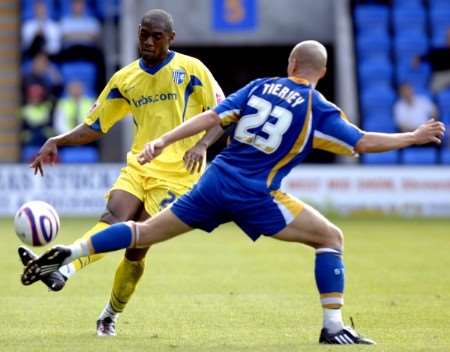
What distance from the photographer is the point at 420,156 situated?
Result: 23234mm

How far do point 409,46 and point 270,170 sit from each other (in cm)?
1816

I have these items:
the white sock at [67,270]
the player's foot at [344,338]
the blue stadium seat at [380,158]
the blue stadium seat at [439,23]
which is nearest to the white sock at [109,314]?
the white sock at [67,270]

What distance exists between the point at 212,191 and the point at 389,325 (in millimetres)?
2076

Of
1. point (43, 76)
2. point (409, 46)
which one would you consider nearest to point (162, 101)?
point (43, 76)

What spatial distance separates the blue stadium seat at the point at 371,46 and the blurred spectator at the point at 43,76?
6.31 m

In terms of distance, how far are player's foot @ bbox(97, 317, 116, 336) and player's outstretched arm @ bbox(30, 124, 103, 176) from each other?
121cm

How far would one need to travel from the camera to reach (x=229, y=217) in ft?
25.6

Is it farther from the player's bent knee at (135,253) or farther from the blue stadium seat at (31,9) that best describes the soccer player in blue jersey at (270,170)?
the blue stadium seat at (31,9)

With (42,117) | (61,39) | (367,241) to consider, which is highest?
(61,39)

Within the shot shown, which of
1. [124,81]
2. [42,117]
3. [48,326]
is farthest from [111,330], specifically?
[42,117]

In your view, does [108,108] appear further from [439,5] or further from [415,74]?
[439,5]

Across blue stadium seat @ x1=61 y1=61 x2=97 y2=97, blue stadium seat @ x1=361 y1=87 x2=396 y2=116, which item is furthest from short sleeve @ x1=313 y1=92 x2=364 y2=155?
blue stadium seat @ x1=361 y1=87 x2=396 y2=116

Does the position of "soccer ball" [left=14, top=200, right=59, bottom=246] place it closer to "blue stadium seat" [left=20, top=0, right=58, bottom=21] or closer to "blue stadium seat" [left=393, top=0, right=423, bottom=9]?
"blue stadium seat" [left=20, top=0, right=58, bottom=21]

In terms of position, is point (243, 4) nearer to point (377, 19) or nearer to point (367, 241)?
point (377, 19)
